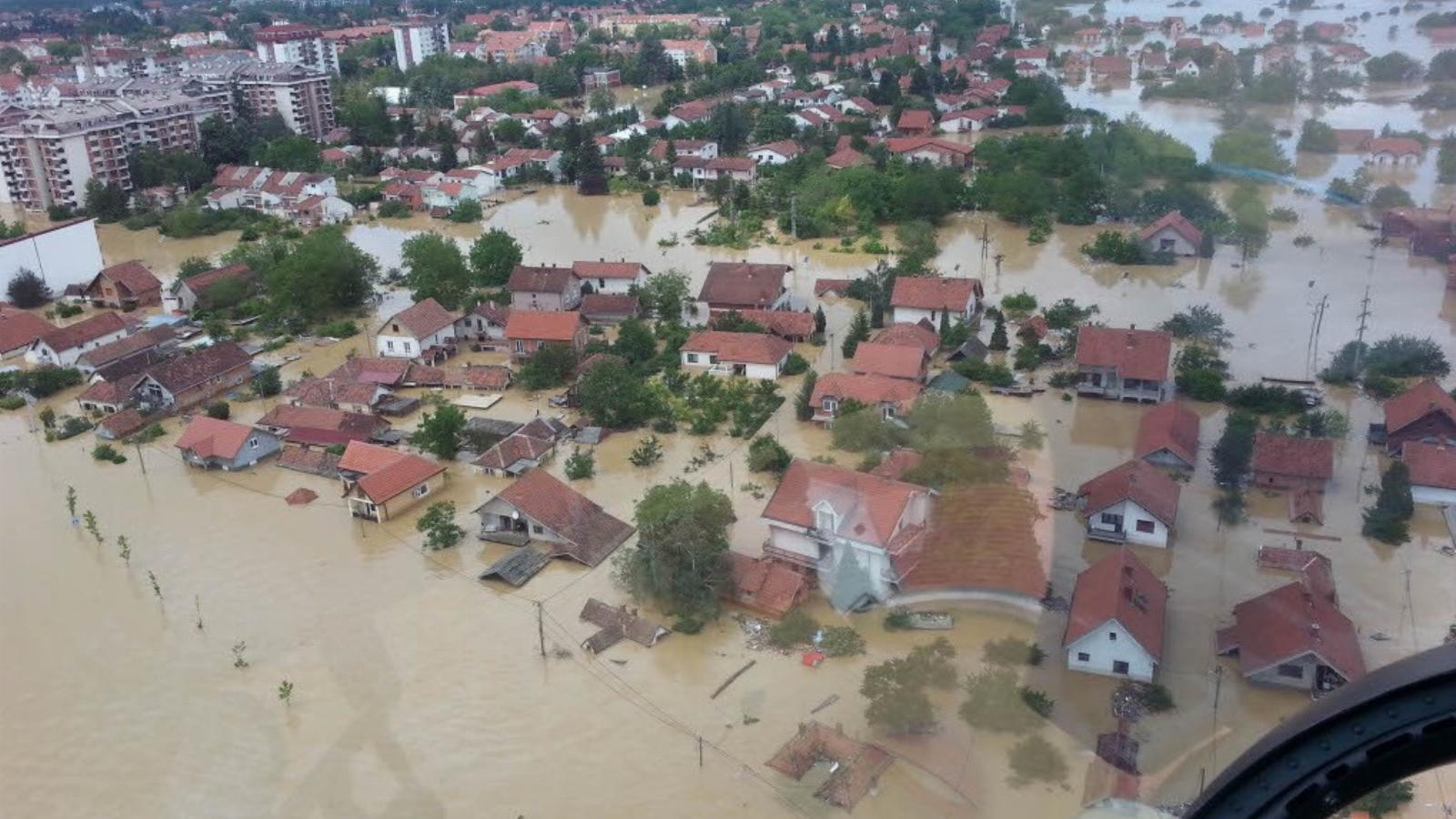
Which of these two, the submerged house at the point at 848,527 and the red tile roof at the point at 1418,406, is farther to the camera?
the red tile roof at the point at 1418,406

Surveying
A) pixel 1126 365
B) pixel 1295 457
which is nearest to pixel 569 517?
pixel 1126 365

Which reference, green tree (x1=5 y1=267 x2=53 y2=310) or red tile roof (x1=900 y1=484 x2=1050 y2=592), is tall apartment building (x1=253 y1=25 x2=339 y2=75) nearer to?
green tree (x1=5 y1=267 x2=53 y2=310)

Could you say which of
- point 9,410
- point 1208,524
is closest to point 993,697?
point 1208,524

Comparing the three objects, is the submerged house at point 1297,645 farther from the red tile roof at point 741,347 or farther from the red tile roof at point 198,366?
the red tile roof at point 198,366

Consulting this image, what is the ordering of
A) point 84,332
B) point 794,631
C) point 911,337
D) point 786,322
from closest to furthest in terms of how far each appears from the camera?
point 794,631 < point 911,337 < point 786,322 < point 84,332

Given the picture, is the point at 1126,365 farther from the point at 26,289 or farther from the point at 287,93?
the point at 287,93

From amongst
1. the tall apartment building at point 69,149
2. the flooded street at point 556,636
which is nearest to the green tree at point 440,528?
the flooded street at point 556,636

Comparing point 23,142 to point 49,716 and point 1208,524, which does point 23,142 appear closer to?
point 49,716
